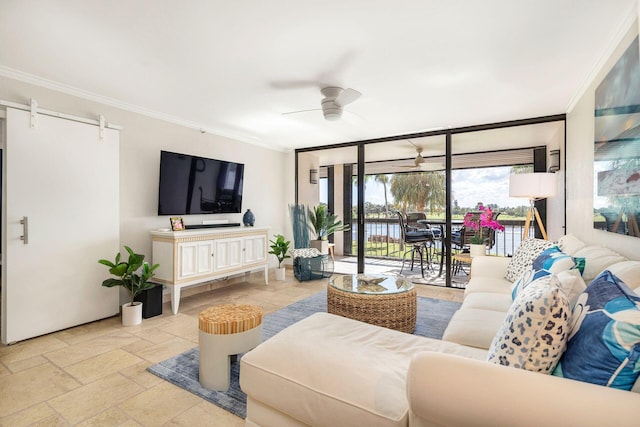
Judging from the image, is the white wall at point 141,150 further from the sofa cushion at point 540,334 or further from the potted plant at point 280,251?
the sofa cushion at point 540,334

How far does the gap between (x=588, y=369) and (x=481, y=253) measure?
3200 mm

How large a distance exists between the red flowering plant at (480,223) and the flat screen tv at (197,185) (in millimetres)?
3306

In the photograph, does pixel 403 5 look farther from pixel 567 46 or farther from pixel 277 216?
pixel 277 216

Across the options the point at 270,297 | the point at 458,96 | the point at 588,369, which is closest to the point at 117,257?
the point at 270,297

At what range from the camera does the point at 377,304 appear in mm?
2533

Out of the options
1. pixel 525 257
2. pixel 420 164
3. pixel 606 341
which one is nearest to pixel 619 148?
pixel 525 257

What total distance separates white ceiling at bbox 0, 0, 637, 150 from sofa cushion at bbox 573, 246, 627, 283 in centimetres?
142

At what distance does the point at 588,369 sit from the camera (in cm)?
90

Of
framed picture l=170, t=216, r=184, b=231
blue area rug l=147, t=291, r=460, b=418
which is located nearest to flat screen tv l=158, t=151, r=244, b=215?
framed picture l=170, t=216, r=184, b=231

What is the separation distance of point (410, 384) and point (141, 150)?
3713 mm

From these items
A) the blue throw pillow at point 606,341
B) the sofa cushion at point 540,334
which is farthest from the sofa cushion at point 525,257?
the sofa cushion at point 540,334

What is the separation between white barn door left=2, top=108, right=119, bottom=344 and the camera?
8.39 ft

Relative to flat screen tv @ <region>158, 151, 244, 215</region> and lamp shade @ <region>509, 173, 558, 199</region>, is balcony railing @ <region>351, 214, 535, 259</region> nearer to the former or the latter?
lamp shade @ <region>509, 173, 558, 199</region>

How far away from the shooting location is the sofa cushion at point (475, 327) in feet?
5.48
